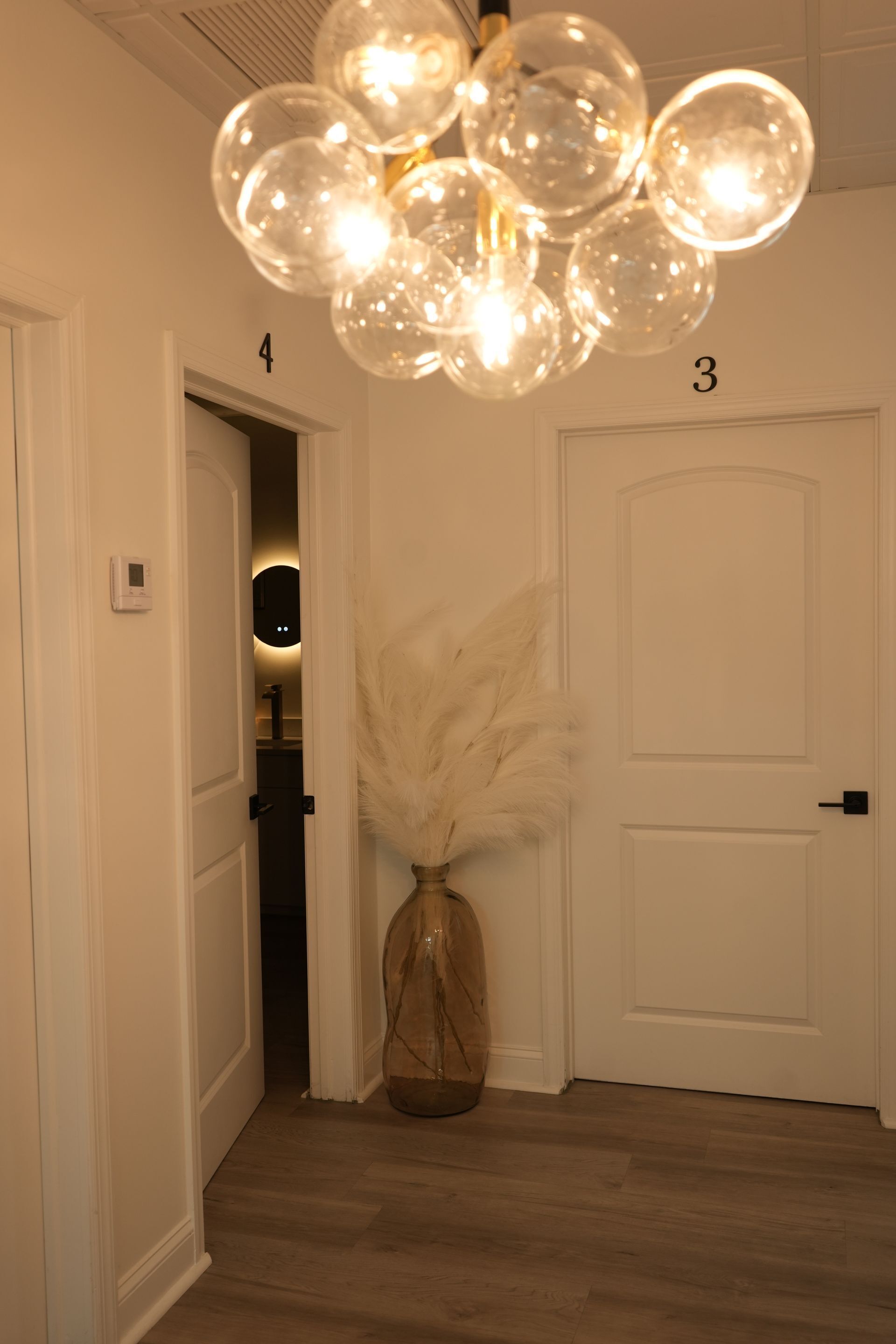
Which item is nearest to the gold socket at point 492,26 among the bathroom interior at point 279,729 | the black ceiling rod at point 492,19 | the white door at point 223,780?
the black ceiling rod at point 492,19

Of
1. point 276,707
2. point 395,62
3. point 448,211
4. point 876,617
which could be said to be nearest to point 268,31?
point 448,211

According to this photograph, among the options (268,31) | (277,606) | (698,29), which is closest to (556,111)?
(268,31)

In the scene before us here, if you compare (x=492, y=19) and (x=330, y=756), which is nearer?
(x=492, y=19)

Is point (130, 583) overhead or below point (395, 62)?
below

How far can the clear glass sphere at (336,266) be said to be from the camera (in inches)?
41.3

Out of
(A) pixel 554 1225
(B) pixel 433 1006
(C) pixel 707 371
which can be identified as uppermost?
(C) pixel 707 371

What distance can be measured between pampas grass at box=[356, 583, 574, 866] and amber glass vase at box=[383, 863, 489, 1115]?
6.9 inches

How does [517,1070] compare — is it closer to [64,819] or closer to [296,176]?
[64,819]

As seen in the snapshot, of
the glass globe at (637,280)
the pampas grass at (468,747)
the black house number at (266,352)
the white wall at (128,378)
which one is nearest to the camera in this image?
the glass globe at (637,280)

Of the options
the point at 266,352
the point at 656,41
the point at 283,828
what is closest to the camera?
the point at 656,41

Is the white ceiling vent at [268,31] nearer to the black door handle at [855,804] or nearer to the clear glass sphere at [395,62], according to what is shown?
the clear glass sphere at [395,62]

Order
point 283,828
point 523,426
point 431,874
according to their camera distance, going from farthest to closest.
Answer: point 283,828 → point 523,426 → point 431,874

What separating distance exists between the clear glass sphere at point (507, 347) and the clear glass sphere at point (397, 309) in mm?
35

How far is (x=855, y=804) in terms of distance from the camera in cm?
333
